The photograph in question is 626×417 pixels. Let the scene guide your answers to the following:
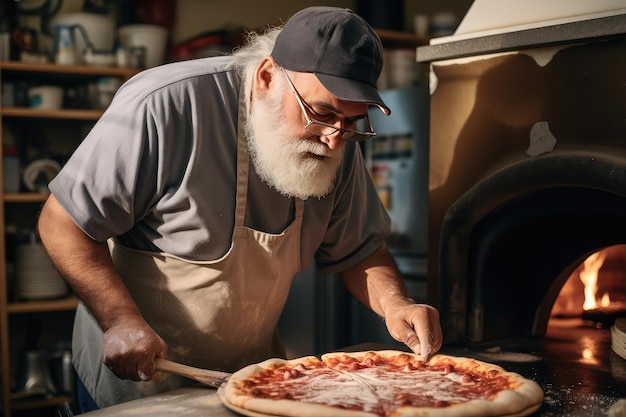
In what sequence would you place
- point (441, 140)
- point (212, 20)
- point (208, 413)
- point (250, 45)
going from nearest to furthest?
point (208, 413) < point (250, 45) < point (441, 140) < point (212, 20)

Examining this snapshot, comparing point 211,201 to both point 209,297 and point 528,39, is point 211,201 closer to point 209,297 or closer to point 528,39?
point 209,297

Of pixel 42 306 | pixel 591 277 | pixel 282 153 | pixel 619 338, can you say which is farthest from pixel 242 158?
pixel 42 306

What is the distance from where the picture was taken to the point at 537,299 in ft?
7.50

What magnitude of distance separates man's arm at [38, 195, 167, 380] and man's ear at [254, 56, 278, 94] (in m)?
0.51

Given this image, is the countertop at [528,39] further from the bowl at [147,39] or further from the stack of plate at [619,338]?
the bowl at [147,39]

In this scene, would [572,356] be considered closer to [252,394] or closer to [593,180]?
[593,180]

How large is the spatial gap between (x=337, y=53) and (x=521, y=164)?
2.13 ft

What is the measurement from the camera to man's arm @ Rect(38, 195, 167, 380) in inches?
60.4

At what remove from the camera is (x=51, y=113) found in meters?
3.68

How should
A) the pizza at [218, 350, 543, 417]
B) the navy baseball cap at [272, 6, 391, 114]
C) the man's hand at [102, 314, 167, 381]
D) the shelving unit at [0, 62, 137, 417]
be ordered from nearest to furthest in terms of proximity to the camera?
the pizza at [218, 350, 543, 417] → the man's hand at [102, 314, 167, 381] → the navy baseball cap at [272, 6, 391, 114] → the shelving unit at [0, 62, 137, 417]

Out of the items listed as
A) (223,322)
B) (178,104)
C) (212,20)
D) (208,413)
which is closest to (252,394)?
(208,413)

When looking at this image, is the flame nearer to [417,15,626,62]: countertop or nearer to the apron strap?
[417,15,626,62]: countertop

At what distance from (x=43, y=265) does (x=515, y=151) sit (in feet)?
8.45

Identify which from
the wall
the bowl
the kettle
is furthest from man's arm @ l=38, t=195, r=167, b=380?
the wall
